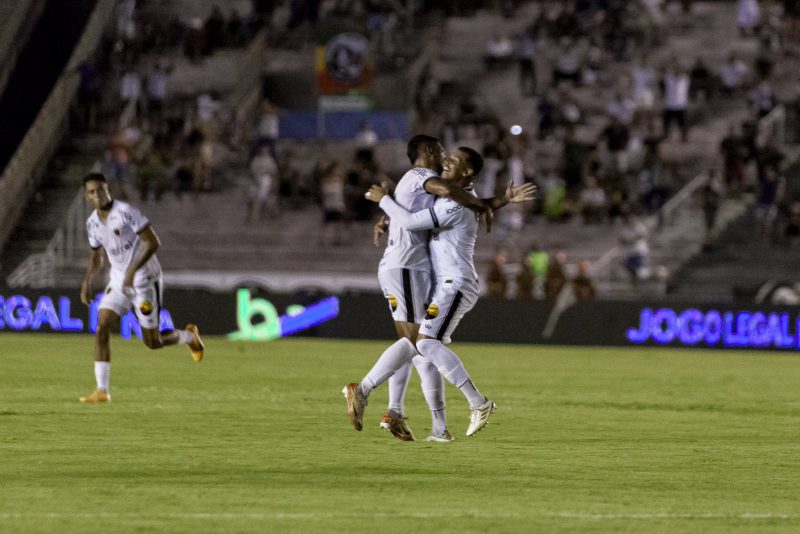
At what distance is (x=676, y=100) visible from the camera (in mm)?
37406

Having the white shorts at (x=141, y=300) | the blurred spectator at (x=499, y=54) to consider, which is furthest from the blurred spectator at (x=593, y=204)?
the white shorts at (x=141, y=300)

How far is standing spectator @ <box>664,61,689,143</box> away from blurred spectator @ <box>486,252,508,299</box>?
23.0ft

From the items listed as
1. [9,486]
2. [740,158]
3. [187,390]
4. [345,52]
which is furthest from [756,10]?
[9,486]

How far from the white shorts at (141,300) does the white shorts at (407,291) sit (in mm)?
4300

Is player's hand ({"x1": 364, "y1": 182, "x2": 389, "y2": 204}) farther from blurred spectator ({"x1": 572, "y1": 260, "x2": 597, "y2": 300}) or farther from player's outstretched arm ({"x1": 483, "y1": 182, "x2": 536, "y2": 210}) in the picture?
blurred spectator ({"x1": 572, "y1": 260, "x2": 597, "y2": 300})

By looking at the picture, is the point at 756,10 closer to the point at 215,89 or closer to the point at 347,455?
the point at 215,89

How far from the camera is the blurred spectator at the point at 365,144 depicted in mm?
38312

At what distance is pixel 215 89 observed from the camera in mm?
42625

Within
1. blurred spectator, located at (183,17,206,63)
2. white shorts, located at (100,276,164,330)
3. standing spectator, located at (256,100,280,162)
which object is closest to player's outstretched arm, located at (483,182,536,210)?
white shorts, located at (100,276,164,330)

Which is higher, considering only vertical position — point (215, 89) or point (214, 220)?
point (215, 89)

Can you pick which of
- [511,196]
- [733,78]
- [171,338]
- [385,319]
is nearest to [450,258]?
[511,196]

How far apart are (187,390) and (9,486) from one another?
7977mm

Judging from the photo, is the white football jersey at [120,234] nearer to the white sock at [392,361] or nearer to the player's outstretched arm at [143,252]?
the player's outstretched arm at [143,252]

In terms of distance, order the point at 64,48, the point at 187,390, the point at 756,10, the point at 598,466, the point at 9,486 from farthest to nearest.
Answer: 1. the point at 64,48
2. the point at 756,10
3. the point at 187,390
4. the point at 598,466
5. the point at 9,486
